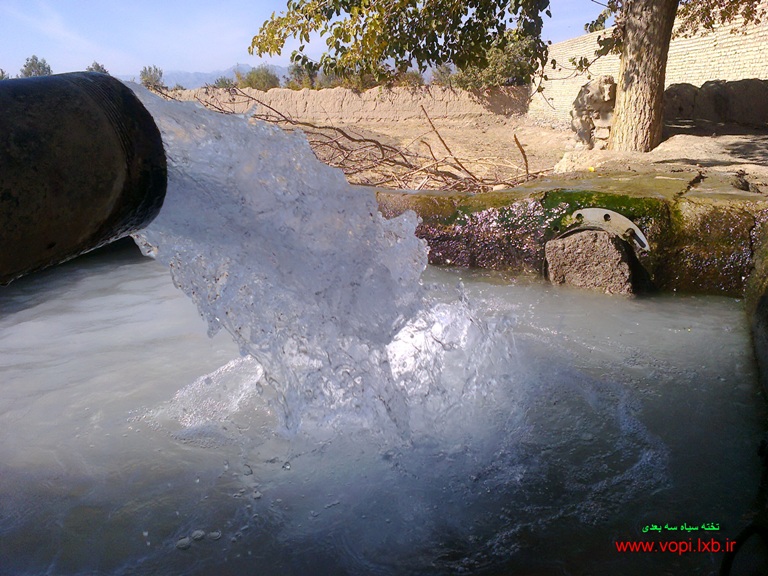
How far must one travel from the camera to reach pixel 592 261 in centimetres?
409

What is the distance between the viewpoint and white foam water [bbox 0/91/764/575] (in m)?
1.91

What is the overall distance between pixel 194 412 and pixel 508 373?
1.58 m

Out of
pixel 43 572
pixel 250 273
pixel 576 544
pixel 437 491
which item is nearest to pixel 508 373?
pixel 437 491

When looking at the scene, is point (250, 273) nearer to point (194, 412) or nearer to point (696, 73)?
point (194, 412)

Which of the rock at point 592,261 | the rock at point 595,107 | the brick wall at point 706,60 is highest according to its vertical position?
the brick wall at point 706,60

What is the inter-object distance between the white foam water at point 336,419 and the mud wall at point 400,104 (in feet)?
52.7

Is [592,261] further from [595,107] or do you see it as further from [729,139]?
[595,107]

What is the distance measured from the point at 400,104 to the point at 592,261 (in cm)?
1628

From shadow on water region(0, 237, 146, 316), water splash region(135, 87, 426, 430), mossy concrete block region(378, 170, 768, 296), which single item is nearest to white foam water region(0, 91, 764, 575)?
water splash region(135, 87, 426, 430)

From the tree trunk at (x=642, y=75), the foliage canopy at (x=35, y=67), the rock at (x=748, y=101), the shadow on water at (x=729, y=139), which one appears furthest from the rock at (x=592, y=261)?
the foliage canopy at (x=35, y=67)

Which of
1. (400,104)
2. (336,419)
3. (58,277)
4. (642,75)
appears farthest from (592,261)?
(400,104)

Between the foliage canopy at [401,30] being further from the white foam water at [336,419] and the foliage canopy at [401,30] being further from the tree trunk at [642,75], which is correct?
the white foam water at [336,419]

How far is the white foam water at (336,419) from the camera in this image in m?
1.91

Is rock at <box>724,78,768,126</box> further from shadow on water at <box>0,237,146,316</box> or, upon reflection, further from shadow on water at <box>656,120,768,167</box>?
shadow on water at <box>0,237,146,316</box>
